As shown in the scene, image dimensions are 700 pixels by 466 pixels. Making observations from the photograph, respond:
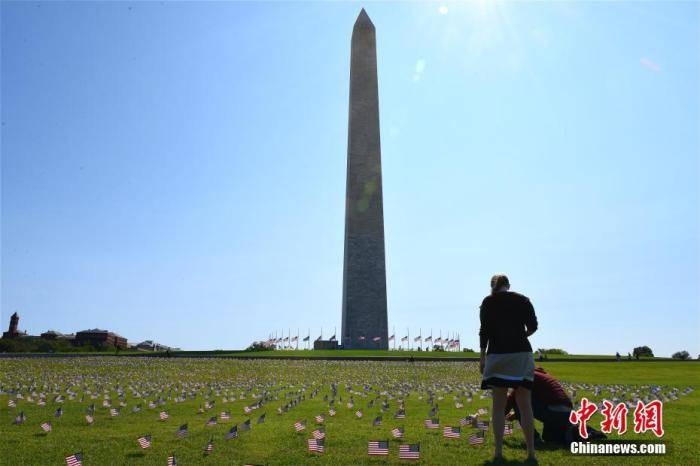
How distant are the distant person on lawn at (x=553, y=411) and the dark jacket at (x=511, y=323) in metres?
1.07

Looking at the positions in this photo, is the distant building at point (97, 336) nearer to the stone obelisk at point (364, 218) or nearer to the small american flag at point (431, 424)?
the stone obelisk at point (364, 218)

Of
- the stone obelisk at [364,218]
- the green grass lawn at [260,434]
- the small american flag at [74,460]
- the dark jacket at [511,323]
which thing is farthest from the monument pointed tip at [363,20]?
the small american flag at [74,460]

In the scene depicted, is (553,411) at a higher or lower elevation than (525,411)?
lower

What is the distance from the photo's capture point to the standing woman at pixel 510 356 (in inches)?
245

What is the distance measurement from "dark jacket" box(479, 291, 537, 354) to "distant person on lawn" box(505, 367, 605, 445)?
42.3 inches

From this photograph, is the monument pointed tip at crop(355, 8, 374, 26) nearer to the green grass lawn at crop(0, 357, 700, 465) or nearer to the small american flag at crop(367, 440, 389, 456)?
the green grass lawn at crop(0, 357, 700, 465)

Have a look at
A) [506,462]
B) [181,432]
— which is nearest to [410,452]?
[506,462]

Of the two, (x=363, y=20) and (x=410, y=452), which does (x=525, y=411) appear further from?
(x=363, y=20)

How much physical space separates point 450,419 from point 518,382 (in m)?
3.71

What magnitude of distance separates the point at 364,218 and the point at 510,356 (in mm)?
46511

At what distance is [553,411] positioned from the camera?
23.5 ft

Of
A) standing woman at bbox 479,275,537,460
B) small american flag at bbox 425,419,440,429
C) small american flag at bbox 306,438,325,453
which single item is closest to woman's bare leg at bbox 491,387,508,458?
standing woman at bbox 479,275,537,460

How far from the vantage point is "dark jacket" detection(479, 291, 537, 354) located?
6.25 m

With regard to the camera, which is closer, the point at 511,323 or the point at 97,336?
the point at 511,323
